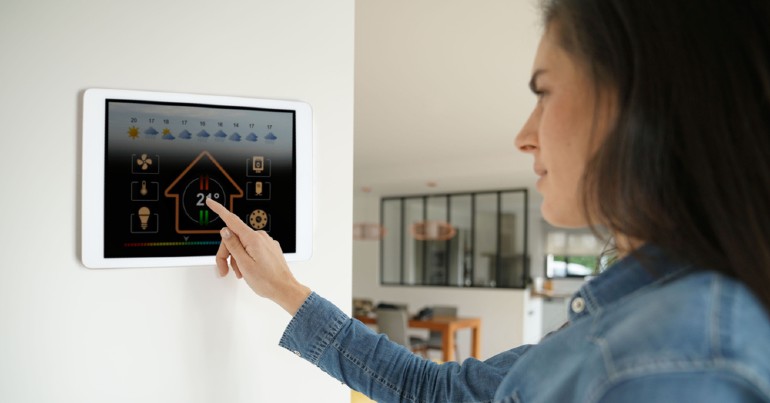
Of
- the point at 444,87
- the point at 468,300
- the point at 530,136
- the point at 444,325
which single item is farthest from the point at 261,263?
the point at 468,300

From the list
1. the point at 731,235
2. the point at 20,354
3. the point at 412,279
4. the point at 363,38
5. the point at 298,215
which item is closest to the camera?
the point at 731,235

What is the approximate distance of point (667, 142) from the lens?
1.35 ft

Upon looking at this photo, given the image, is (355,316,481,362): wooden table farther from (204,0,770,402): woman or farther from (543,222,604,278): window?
(204,0,770,402): woman

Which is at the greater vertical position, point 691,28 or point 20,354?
point 691,28

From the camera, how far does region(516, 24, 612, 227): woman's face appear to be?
0.48m

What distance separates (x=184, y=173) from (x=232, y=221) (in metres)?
0.09

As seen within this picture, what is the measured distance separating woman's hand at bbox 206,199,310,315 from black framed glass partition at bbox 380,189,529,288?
6.70 m

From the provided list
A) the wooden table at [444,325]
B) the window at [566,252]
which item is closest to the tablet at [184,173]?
the wooden table at [444,325]

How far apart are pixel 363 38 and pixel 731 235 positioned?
2.75m

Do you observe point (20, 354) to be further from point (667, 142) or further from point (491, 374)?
point (667, 142)

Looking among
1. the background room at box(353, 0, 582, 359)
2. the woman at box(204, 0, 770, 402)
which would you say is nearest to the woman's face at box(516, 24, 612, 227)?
the woman at box(204, 0, 770, 402)

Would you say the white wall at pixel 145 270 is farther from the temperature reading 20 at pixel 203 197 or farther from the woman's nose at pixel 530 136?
the woman's nose at pixel 530 136

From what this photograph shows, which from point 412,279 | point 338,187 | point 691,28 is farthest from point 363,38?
point 412,279

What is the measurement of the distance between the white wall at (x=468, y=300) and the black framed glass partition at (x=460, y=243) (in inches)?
6.4
